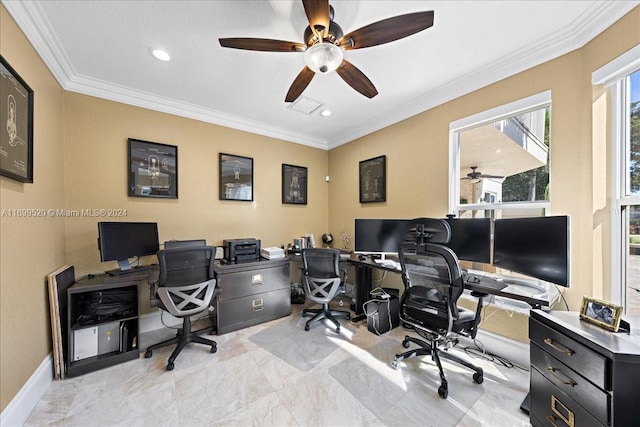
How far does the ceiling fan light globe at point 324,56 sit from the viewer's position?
1520 mm

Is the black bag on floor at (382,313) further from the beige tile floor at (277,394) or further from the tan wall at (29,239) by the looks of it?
the tan wall at (29,239)

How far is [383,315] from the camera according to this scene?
266cm

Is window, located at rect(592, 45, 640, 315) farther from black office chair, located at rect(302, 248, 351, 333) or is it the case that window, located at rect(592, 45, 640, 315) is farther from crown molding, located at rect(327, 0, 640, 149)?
black office chair, located at rect(302, 248, 351, 333)

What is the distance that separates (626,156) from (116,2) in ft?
11.8

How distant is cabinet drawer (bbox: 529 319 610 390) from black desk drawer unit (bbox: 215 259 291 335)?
2472 millimetres

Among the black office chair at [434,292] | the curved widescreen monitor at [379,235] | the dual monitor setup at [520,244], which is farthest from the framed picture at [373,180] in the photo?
the black office chair at [434,292]

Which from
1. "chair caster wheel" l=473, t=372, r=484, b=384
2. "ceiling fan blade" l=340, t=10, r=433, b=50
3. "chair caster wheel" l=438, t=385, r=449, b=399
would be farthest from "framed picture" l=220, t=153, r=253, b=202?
"chair caster wheel" l=473, t=372, r=484, b=384

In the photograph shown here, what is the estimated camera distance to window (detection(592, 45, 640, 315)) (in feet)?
5.06

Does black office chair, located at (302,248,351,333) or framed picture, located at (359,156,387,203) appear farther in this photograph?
framed picture, located at (359,156,387,203)

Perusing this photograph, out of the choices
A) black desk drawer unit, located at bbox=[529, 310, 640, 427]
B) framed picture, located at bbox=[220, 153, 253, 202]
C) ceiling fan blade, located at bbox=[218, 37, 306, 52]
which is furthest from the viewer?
framed picture, located at bbox=[220, 153, 253, 202]

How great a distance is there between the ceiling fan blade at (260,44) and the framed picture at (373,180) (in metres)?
2.13

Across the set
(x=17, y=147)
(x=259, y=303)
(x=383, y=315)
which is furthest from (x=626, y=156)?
(x=17, y=147)

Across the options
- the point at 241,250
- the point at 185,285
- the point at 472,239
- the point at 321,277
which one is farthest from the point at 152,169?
the point at 472,239

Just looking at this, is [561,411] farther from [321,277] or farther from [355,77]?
[355,77]
